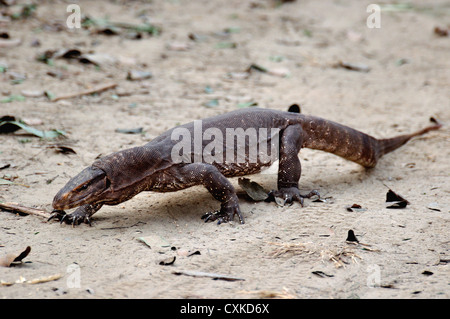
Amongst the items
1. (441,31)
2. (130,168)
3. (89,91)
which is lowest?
(130,168)

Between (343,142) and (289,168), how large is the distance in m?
1.00

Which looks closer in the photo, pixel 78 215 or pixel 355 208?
pixel 78 215

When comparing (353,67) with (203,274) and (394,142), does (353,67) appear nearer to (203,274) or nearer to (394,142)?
(394,142)

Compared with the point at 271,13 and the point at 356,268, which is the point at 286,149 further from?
the point at 271,13

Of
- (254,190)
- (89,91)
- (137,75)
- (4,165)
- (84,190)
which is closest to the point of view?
(84,190)

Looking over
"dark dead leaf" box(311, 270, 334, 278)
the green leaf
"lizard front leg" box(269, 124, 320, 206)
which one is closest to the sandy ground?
"dark dead leaf" box(311, 270, 334, 278)

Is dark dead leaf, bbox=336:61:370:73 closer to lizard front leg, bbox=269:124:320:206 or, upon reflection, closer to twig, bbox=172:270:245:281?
lizard front leg, bbox=269:124:320:206

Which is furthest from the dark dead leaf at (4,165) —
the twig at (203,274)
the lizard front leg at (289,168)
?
the lizard front leg at (289,168)

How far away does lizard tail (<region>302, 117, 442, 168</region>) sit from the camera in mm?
6402

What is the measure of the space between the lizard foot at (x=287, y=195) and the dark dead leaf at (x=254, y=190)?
0.08 meters

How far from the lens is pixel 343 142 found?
6613mm

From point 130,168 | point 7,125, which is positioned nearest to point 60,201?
point 130,168

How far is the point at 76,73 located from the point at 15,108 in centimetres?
194

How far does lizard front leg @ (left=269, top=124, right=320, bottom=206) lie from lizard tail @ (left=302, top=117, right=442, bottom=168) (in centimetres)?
30
